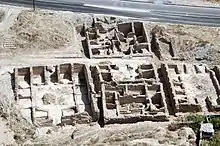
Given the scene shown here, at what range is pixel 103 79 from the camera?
5825 cm

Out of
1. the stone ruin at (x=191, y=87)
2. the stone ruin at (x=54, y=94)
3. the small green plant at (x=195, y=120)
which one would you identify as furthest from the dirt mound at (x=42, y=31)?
the small green plant at (x=195, y=120)

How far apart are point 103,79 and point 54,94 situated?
511 cm

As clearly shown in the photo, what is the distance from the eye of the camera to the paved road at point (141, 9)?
69.6m

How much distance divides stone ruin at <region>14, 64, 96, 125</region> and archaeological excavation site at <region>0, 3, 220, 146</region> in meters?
0.09

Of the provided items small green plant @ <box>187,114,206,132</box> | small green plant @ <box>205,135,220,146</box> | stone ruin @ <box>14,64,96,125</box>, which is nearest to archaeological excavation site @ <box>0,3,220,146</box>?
stone ruin @ <box>14,64,96,125</box>

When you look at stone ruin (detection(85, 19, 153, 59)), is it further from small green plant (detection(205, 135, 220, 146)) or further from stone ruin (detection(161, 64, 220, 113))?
small green plant (detection(205, 135, 220, 146))

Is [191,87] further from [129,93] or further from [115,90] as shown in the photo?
[115,90]

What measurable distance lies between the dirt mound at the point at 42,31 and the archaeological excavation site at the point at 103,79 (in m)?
0.11

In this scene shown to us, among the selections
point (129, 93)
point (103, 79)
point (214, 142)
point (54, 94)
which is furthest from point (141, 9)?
point (214, 142)

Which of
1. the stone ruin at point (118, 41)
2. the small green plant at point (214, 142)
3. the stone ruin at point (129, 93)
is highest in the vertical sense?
the stone ruin at point (118, 41)

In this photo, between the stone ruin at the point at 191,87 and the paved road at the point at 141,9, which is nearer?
the stone ruin at the point at 191,87

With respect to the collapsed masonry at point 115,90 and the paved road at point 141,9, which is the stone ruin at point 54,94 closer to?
the collapsed masonry at point 115,90

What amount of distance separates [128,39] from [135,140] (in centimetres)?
1912

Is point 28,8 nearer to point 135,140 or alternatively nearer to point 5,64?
point 5,64
